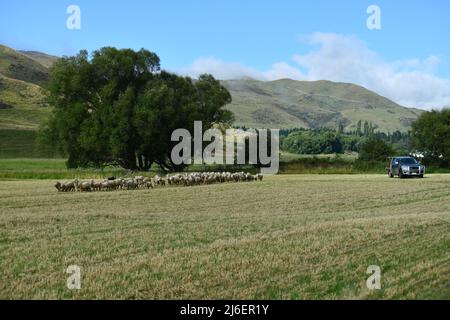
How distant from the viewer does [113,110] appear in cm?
5872

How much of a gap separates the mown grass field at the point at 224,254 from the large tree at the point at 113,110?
32317mm

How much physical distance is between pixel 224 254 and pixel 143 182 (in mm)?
30250

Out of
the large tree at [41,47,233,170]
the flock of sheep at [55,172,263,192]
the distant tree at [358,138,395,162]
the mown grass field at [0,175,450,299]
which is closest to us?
the mown grass field at [0,175,450,299]

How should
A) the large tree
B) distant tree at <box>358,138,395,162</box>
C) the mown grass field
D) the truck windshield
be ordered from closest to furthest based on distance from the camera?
1. the mown grass field
2. the truck windshield
3. the large tree
4. distant tree at <box>358,138,395,162</box>

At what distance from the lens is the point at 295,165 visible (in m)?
71.2

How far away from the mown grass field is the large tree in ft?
106

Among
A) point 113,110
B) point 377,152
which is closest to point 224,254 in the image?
point 113,110

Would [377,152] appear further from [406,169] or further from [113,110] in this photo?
[113,110]

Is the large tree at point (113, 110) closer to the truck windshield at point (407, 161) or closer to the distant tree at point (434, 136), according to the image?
the truck windshield at point (407, 161)

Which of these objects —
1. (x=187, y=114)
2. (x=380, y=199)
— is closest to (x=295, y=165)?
(x=187, y=114)

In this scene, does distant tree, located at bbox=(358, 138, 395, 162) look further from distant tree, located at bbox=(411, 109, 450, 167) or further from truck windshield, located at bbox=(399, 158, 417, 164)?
truck windshield, located at bbox=(399, 158, 417, 164)

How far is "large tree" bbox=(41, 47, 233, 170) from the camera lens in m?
58.0

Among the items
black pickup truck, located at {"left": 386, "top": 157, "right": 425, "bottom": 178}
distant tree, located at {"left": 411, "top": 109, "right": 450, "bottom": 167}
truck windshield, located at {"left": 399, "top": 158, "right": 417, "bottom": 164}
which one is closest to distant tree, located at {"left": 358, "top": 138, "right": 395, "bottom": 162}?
distant tree, located at {"left": 411, "top": 109, "right": 450, "bottom": 167}

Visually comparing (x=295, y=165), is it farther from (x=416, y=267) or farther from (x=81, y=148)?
(x=416, y=267)
